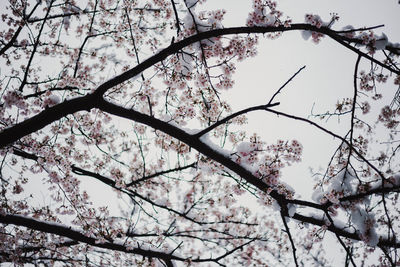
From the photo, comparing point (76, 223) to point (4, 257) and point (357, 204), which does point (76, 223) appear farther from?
Answer: point (357, 204)

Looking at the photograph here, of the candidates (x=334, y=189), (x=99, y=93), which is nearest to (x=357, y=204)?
(x=334, y=189)

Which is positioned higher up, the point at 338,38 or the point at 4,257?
the point at 338,38

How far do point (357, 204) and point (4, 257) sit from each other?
6.82 metres

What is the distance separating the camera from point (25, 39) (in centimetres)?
646

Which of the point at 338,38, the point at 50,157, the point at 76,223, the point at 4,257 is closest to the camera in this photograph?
the point at 338,38

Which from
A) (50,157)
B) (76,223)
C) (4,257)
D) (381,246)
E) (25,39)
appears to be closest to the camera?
(381,246)

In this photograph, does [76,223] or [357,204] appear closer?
[357,204]

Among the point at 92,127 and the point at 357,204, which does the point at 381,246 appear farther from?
the point at 92,127

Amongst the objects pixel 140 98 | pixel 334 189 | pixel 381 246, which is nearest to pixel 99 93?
pixel 140 98

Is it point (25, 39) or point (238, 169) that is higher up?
point (25, 39)

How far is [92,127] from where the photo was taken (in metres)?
6.48

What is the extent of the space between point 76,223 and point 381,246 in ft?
20.0

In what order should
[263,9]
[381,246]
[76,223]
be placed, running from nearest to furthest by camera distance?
[381,246]
[263,9]
[76,223]

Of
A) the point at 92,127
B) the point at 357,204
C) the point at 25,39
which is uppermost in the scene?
the point at 25,39
